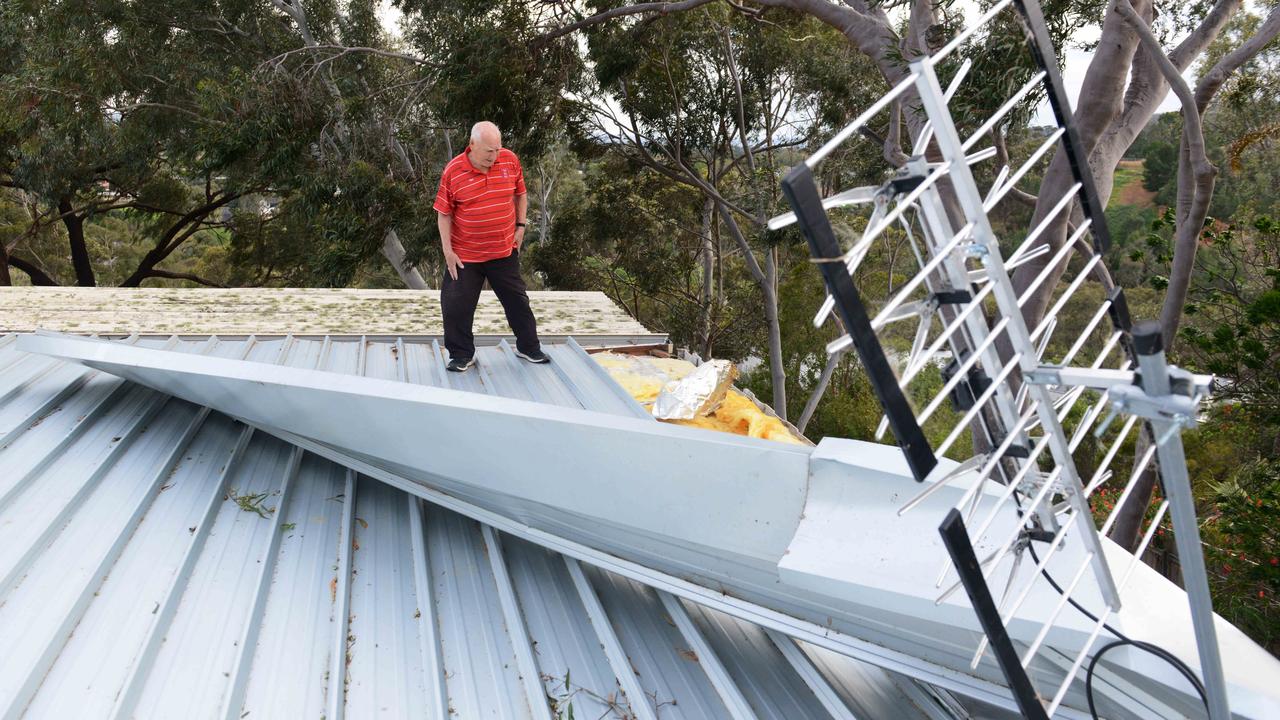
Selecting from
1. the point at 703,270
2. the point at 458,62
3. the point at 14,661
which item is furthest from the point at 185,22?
the point at 14,661

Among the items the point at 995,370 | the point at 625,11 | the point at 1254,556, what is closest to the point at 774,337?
the point at 625,11

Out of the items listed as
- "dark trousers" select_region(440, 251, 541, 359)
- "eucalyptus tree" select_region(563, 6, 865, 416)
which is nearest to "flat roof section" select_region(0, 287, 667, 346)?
"dark trousers" select_region(440, 251, 541, 359)

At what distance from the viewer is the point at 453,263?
4.16 metres

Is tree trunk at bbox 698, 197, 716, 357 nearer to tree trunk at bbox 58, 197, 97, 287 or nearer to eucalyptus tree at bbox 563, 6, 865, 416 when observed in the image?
eucalyptus tree at bbox 563, 6, 865, 416

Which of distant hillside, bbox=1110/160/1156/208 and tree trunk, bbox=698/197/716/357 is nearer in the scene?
tree trunk, bbox=698/197/716/357

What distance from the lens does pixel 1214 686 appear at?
1500 millimetres

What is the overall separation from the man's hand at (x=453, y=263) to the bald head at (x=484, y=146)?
17.9 inches

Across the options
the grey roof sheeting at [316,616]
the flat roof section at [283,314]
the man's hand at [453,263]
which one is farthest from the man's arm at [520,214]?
the grey roof sheeting at [316,616]

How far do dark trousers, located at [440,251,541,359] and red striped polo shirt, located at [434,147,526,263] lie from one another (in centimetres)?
7

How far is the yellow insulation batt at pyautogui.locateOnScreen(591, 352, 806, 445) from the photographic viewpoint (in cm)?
396

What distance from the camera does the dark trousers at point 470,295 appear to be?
4324mm

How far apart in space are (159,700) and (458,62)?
8.86 m

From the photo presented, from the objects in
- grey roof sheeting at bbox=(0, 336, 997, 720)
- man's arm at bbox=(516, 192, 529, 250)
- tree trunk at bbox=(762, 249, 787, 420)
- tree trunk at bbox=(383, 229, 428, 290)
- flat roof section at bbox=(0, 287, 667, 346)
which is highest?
man's arm at bbox=(516, 192, 529, 250)

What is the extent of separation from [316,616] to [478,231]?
2.30 meters
